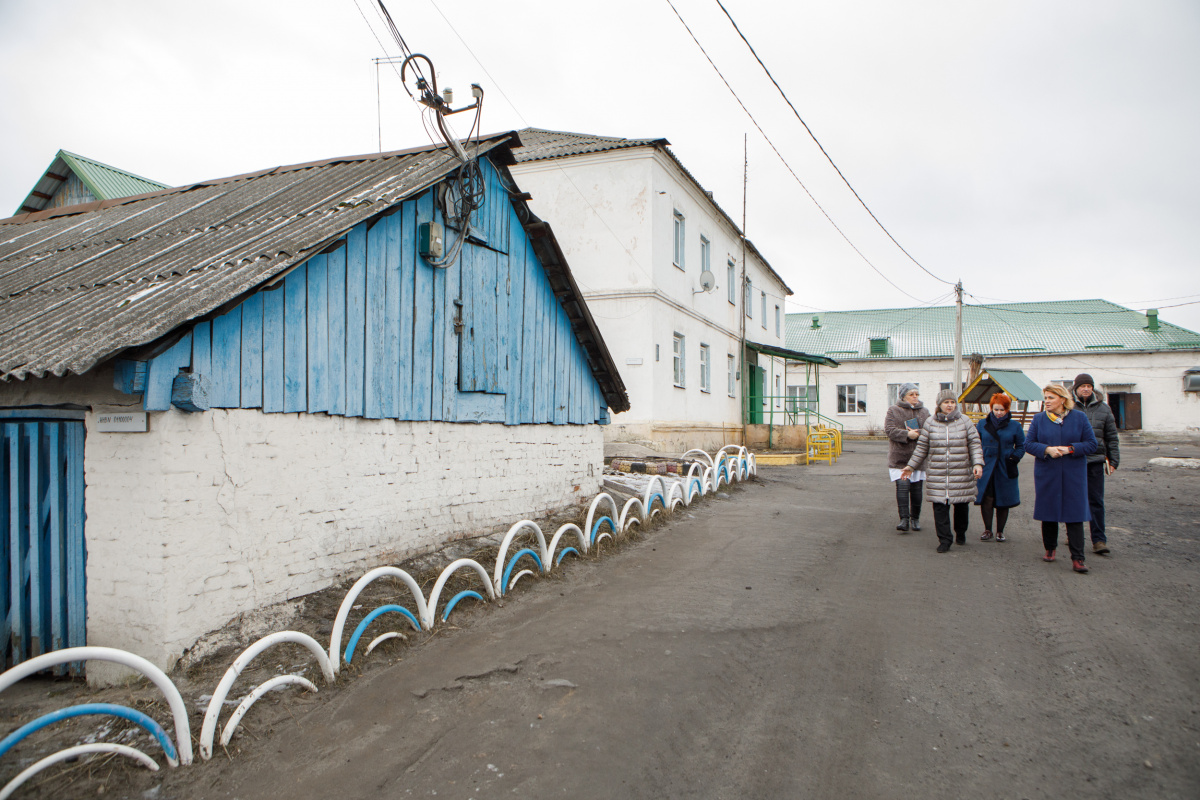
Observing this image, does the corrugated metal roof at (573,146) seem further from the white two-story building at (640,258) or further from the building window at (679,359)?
the building window at (679,359)

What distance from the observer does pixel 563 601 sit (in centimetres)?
577

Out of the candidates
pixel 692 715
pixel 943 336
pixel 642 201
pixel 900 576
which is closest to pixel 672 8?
pixel 900 576

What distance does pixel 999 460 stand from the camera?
771cm

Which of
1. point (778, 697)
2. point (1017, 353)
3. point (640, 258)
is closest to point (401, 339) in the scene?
point (778, 697)

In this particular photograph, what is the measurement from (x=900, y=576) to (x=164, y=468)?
5.81 m

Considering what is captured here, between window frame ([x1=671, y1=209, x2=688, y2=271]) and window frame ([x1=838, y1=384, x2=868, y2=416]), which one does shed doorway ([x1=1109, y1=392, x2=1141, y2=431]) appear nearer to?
window frame ([x1=838, y1=384, x2=868, y2=416])

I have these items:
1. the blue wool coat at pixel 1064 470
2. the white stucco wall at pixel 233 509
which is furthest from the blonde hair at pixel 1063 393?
the white stucco wall at pixel 233 509

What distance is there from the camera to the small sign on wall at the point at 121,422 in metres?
4.21

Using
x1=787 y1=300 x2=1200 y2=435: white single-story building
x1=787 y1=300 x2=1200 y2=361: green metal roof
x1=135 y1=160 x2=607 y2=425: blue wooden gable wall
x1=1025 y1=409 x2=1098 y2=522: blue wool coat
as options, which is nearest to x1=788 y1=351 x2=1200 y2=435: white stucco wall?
x1=787 y1=300 x2=1200 y2=435: white single-story building

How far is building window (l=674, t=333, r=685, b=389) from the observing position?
17.6 metres

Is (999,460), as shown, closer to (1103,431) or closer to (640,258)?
(1103,431)

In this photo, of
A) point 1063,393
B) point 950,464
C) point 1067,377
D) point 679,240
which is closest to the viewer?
point 1063,393

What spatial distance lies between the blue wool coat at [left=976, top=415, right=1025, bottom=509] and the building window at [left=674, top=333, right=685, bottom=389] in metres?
9.96

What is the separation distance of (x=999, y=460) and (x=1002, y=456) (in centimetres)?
6
